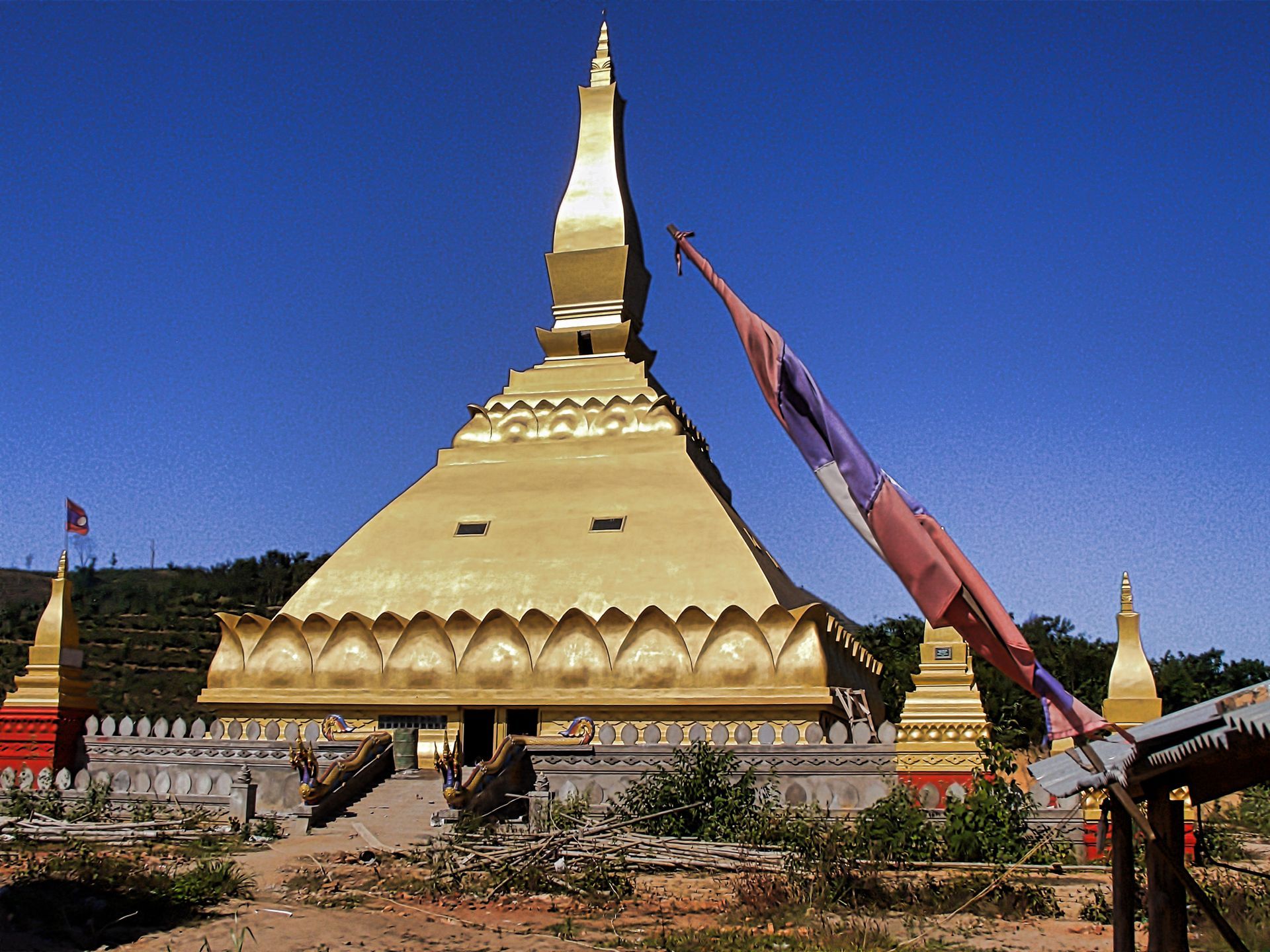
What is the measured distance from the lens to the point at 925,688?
17.6 metres

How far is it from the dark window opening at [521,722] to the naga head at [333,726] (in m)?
2.55

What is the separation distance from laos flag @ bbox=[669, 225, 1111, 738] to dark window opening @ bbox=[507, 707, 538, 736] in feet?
46.1

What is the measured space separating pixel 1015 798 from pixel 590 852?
4.94m

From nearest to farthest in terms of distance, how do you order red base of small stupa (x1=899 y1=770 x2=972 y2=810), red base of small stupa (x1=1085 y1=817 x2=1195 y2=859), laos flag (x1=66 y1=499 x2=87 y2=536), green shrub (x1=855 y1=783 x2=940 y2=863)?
green shrub (x1=855 y1=783 x2=940 y2=863) < red base of small stupa (x1=1085 y1=817 x2=1195 y2=859) < red base of small stupa (x1=899 y1=770 x2=972 y2=810) < laos flag (x1=66 y1=499 x2=87 y2=536)

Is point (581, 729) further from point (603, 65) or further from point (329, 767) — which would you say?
point (603, 65)

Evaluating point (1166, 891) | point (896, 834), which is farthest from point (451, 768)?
point (1166, 891)

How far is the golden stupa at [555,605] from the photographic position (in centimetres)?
1998

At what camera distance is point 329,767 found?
60.8 ft

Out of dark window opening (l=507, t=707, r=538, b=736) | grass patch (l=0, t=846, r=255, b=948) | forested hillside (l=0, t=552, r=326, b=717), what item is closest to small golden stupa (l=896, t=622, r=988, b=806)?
dark window opening (l=507, t=707, r=538, b=736)

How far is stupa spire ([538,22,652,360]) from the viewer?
2752 cm

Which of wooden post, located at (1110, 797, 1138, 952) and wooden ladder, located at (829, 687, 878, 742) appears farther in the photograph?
wooden ladder, located at (829, 687, 878, 742)

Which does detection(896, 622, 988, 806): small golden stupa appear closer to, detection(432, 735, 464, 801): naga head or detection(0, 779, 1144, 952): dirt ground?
detection(0, 779, 1144, 952): dirt ground

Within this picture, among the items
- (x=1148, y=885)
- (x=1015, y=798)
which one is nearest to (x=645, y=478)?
(x=1015, y=798)

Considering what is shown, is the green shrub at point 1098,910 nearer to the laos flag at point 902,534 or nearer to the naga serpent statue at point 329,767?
the laos flag at point 902,534
